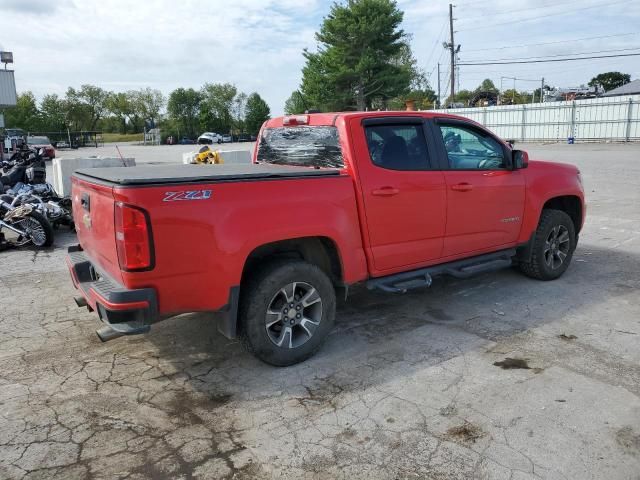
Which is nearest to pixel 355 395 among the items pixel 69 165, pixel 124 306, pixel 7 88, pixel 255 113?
pixel 124 306

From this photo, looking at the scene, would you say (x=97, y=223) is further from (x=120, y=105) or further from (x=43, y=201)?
(x=120, y=105)

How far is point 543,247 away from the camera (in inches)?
230

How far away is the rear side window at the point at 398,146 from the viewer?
443cm

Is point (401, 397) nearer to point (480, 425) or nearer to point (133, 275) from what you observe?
point (480, 425)

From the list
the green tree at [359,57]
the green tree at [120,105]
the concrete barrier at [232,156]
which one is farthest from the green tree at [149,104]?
the concrete barrier at [232,156]

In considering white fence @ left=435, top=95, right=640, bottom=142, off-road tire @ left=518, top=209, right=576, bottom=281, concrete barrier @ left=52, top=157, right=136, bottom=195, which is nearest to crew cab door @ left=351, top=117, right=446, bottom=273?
off-road tire @ left=518, top=209, right=576, bottom=281

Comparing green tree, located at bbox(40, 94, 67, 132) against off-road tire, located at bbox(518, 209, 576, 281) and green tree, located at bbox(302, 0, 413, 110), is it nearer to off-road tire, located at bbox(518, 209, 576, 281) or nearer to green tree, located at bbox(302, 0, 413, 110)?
green tree, located at bbox(302, 0, 413, 110)

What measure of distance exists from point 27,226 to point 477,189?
22.4 ft

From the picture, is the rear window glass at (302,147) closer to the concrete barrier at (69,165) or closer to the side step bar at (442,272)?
the side step bar at (442,272)

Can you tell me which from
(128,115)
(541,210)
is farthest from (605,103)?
(128,115)

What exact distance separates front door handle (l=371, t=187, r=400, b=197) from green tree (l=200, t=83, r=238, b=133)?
8036 cm

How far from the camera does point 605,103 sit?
3141cm

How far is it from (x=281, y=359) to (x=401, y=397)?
0.95m

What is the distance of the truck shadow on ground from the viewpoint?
12.6 ft
